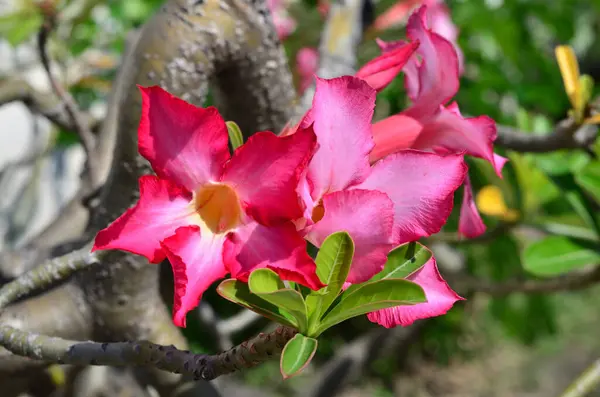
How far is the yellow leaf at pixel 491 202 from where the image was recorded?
1104mm

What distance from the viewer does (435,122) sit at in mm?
491

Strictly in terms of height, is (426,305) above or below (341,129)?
below

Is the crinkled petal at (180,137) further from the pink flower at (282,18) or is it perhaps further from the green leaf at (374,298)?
the pink flower at (282,18)

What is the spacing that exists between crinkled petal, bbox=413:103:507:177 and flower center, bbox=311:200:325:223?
0.12 metres

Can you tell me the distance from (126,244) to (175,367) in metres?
0.10

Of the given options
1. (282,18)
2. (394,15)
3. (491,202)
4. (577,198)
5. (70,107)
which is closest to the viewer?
(70,107)

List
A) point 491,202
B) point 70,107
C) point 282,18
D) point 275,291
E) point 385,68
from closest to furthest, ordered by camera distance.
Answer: point 275,291, point 385,68, point 70,107, point 491,202, point 282,18

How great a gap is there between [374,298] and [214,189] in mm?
129

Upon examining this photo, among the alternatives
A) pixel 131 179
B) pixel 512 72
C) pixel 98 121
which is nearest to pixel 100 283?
pixel 131 179

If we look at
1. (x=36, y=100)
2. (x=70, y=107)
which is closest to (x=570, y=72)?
(x=70, y=107)

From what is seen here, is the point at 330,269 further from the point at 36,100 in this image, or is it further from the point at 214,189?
the point at 36,100

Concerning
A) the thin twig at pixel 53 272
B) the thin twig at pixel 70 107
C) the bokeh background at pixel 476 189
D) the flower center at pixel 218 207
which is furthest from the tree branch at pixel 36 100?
the flower center at pixel 218 207

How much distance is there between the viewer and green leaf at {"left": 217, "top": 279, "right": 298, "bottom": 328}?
15.2 inches

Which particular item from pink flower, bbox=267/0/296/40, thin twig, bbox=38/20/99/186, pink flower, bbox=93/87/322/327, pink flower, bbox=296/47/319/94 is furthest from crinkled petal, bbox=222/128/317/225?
pink flower, bbox=267/0/296/40
